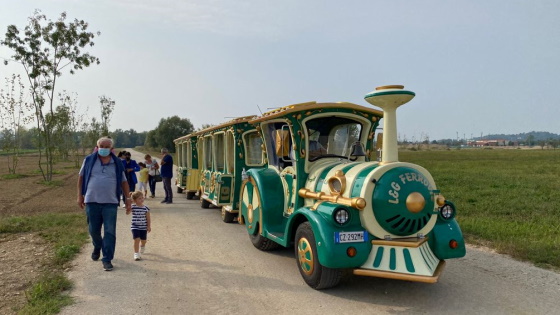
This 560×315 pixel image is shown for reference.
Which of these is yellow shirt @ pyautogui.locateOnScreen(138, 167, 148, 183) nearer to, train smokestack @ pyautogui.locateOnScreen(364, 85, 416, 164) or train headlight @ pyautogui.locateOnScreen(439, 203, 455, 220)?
train smokestack @ pyautogui.locateOnScreen(364, 85, 416, 164)

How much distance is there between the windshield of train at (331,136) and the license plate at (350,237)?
1.70m

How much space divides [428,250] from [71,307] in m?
4.03

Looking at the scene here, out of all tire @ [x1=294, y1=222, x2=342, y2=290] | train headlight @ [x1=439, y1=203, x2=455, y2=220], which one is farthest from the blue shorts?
train headlight @ [x1=439, y1=203, x2=455, y2=220]

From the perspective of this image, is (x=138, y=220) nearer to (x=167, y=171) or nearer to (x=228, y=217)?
(x=228, y=217)

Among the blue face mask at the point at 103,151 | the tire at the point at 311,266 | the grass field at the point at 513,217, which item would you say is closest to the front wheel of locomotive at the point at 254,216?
the tire at the point at 311,266

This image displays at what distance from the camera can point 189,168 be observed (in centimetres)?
1400

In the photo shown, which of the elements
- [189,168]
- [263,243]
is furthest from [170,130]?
[263,243]

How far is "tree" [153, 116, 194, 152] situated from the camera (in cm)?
6431

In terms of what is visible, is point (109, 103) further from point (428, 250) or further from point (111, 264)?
point (428, 250)

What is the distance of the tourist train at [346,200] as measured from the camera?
4645mm

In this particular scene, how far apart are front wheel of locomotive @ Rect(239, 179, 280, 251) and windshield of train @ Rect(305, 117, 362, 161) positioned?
123cm

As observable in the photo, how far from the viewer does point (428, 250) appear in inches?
192

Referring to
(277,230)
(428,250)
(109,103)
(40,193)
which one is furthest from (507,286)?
(109,103)

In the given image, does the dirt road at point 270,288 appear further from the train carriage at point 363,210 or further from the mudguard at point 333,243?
the mudguard at point 333,243
